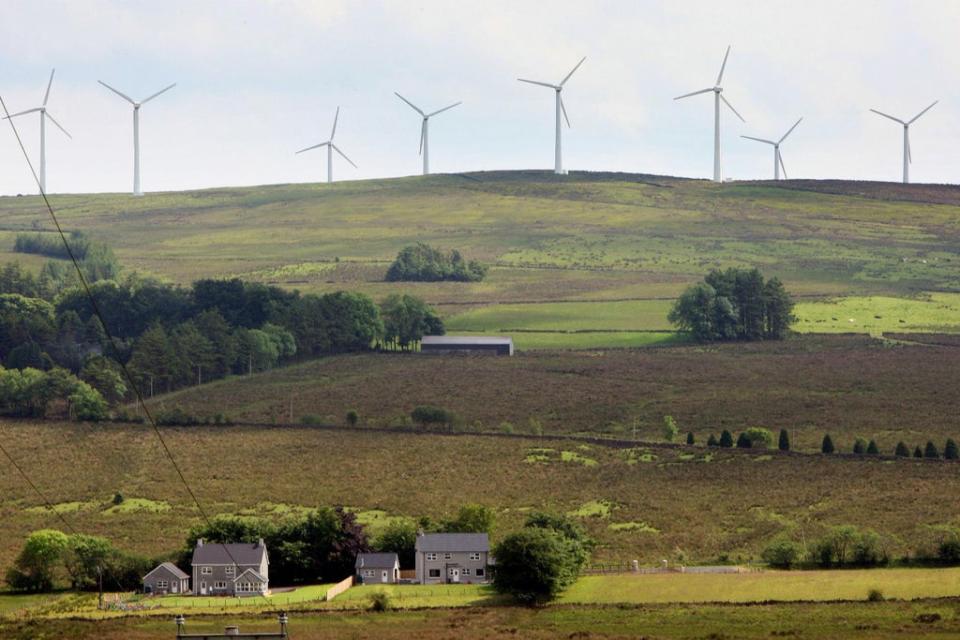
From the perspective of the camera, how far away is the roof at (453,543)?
262 feet

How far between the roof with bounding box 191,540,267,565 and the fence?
3.88 meters

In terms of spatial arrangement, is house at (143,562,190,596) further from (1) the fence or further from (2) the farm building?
(2) the farm building

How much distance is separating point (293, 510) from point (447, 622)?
3012 cm

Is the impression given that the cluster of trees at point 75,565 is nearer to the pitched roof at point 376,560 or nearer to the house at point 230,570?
the house at point 230,570

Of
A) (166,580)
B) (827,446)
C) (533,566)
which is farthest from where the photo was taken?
(827,446)

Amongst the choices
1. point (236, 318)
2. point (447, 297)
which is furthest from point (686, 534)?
point (447, 297)

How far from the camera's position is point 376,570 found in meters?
79.9

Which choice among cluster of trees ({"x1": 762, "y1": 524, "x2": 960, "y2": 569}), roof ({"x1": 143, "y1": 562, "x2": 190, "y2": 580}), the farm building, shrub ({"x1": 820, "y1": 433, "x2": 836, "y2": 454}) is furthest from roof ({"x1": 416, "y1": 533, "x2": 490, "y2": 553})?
the farm building

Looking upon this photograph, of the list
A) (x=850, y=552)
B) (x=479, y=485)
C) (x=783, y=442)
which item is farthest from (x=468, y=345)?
(x=850, y=552)

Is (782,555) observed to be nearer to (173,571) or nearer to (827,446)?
(173,571)

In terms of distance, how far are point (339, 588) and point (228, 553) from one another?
230 inches

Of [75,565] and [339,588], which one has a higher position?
[75,565]

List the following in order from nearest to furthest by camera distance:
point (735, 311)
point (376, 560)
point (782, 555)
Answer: point (376, 560), point (782, 555), point (735, 311)

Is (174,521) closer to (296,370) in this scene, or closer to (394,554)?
(394,554)
